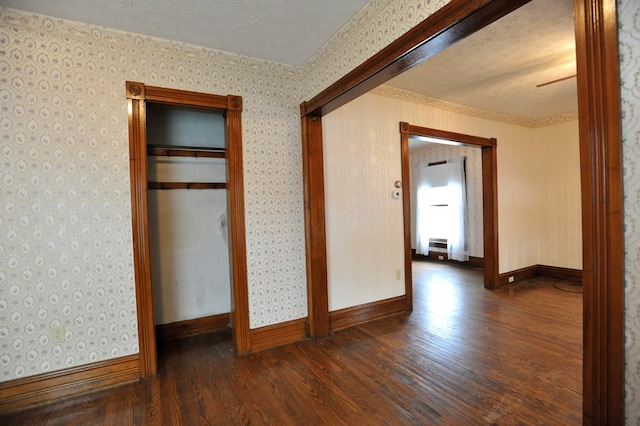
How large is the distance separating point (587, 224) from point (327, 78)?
2056mm

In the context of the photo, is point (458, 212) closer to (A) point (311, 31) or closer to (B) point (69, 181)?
(A) point (311, 31)

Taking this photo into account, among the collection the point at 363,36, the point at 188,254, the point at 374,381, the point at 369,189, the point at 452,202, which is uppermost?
the point at 363,36

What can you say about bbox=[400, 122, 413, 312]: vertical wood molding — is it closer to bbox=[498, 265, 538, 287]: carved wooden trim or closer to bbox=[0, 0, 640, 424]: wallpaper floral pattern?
bbox=[0, 0, 640, 424]: wallpaper floral pattern

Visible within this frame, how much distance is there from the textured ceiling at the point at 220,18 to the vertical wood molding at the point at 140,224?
1.48 feet

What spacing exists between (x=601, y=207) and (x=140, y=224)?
104 inches

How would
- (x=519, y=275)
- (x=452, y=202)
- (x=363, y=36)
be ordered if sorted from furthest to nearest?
(x=452, y=202) < (x=519, y=275) < (x=363, y=36)

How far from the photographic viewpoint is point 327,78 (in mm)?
2475

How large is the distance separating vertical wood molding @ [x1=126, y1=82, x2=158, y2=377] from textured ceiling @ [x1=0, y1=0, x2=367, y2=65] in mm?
452

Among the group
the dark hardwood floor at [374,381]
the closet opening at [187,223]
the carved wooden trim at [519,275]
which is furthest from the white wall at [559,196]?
the closet opening at [187,223]

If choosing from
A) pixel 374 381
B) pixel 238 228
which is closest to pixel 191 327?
pixel 238 228

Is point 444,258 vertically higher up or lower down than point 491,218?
lower down

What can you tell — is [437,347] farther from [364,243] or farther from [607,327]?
[607,327]

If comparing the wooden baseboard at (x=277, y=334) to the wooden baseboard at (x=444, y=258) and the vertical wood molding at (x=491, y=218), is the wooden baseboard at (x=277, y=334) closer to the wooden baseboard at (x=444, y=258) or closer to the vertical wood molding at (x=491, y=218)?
the vertical wood molding at (x=491, y=218)

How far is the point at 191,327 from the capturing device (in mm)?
3154
